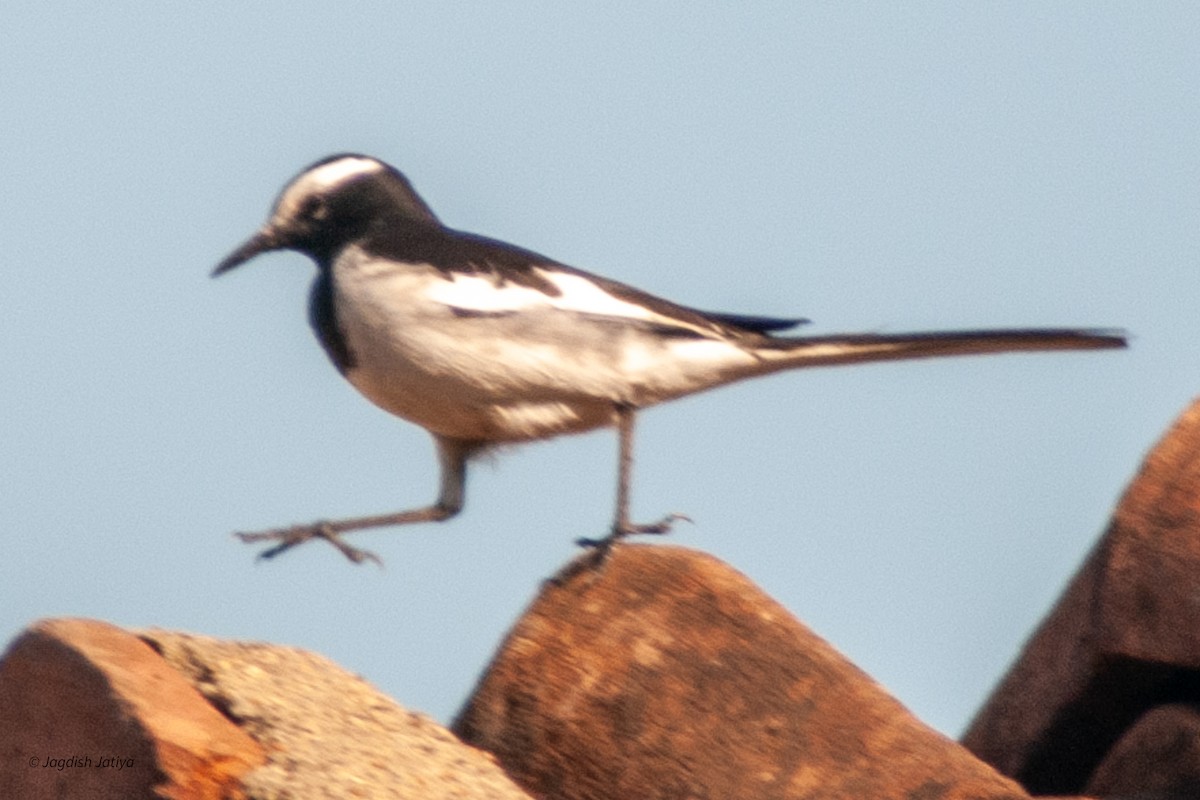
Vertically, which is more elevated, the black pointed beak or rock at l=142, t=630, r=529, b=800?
the black pointed beak

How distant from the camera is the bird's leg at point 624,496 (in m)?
4.79

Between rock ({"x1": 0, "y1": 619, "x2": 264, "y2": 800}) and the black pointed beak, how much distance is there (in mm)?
2563

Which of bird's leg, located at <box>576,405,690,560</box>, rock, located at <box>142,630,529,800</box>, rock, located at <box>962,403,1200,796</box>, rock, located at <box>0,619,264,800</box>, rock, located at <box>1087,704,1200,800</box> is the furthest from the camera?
bird's leg, located at <box>576,405,690,560</box>

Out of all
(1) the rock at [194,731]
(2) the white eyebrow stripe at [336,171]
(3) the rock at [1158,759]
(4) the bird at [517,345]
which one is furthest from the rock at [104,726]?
(2) the white eyebrow stripe at [336,171]

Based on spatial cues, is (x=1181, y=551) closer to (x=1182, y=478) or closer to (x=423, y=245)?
(x=1182, y=478)

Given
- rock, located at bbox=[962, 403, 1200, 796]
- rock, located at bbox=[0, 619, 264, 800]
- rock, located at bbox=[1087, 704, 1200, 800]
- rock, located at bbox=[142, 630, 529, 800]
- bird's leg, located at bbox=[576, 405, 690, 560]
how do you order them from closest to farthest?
rock, located at bbox=[0, 619, 264, 800] < rock, located at bbox=[142, 630, 529, 800] < rock, located at bbox=[1087, 704, 1200, 800] < rock, located at bbox=[962, 403, 1200, 796] < bird's leg, located at bbox=[576, 405, 690, 560]

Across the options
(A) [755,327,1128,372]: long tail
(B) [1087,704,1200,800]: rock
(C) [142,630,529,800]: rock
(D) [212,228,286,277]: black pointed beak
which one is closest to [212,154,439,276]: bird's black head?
(D) [212,228,286,277]: black pointed beak

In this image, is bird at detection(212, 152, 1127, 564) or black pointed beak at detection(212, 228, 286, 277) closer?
bird at detection(212, 152, 1127, 564)

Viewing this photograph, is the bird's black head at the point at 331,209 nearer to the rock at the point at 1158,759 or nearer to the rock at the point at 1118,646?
the rock at the point at 1118,646

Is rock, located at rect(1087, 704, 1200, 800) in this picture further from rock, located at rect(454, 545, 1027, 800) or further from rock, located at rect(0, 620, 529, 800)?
rock, located at rect(0, 620, 529, 800)

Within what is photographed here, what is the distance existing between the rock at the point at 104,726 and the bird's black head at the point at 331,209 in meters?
2.50

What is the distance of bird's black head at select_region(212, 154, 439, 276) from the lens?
574cm

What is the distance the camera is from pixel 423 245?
17.8ft

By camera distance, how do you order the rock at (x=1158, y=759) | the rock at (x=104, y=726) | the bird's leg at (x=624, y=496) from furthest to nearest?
the bird's leg at (x=624, y=496) < the rock at (x=1158, y=759) < the rock at (x=104, y=726)
